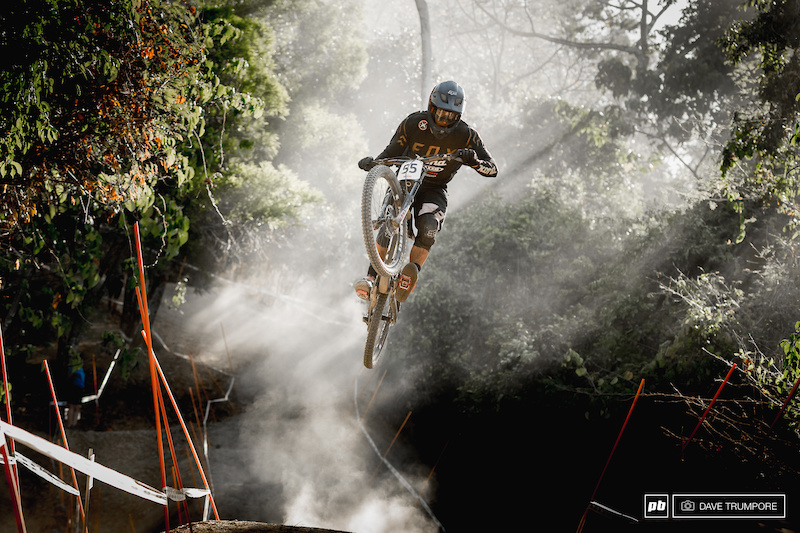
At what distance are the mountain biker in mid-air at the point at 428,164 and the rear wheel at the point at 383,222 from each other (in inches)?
6.6

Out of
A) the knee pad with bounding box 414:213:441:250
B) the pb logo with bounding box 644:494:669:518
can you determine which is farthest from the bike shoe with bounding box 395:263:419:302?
the pb logo with bounding box 644:494:669:518

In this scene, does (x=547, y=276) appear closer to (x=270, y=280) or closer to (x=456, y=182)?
(x=456, y=182)

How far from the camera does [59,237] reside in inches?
274

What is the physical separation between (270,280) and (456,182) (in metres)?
9.32

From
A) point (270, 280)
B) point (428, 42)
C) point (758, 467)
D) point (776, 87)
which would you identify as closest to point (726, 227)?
point (776, 87)

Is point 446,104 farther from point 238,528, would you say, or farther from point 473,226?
point 473,226

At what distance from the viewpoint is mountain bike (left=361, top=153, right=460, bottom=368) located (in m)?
4.88

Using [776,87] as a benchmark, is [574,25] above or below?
above

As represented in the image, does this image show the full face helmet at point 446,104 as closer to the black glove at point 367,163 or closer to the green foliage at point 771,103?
the black glove at point 367,163

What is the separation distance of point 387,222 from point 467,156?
98 centimetres

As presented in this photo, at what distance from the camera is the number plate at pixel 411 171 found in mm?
→ 5168

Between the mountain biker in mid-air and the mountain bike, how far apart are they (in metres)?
0.12

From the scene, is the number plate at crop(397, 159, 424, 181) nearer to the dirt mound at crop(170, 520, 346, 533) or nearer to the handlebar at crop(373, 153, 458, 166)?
the handlebar at crop(373, 153, 458, 166)

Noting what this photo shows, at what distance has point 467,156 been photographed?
5.18 meters
